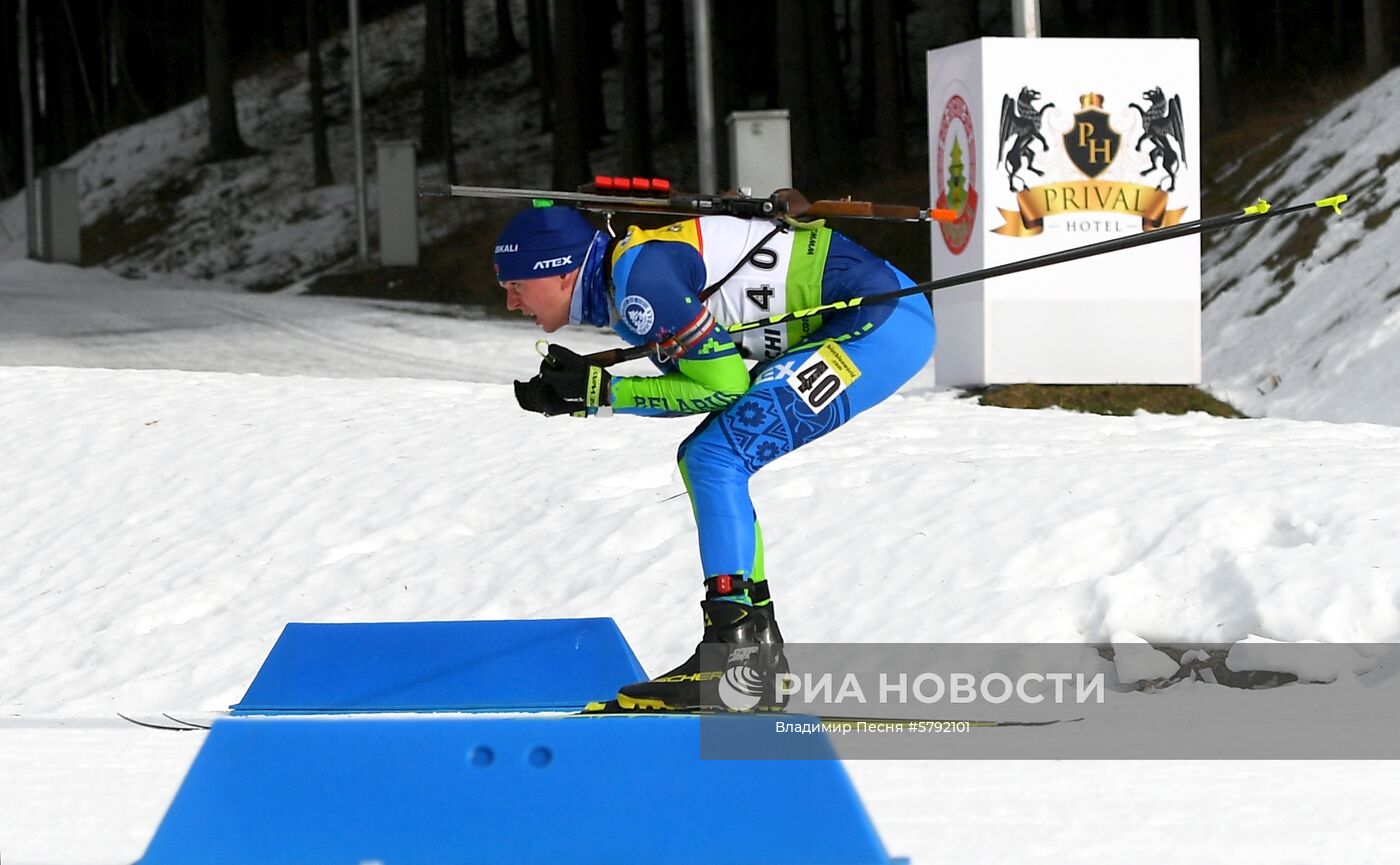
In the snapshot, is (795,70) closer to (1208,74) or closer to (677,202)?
(1208,74)

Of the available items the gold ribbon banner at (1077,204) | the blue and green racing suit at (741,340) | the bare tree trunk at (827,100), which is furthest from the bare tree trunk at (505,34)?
the blue and green racing suit at (741,340)

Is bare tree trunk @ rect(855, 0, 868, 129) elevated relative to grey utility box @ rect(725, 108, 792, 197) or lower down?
elevated

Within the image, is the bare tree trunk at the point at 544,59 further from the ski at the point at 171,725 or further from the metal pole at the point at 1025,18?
the ski at the point at 171,725

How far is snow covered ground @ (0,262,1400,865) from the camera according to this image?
15.3ft

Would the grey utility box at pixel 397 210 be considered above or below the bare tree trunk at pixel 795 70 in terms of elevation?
below

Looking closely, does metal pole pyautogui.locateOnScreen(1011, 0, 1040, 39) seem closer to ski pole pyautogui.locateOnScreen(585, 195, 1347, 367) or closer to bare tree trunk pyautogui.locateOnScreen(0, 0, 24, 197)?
ski pole pyautogui.locateOnScreen(585, 195, 1347, 367)

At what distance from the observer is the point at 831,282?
548 cm

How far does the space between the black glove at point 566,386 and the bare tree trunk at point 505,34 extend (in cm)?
4572

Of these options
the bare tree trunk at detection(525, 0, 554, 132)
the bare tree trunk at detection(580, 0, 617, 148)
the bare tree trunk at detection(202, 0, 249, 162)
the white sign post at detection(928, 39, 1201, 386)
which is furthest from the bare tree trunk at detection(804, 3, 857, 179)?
the white sign post at detection(928, 39, 1201, 386)

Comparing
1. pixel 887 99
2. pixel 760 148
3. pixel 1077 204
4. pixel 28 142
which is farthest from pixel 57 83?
pixel 1077 204

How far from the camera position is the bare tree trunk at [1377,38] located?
73.1 feet

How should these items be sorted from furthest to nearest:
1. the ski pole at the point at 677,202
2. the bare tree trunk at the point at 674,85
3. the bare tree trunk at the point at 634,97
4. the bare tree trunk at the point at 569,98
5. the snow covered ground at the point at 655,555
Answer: the bare tree trunk at the point at 674,85 < the bare tree trunk at the point at 634,97 < the bare tree trunk at the point at 569,98 < the ski pole at the point at 677,202 < the snow covered ground at the point at 655,555

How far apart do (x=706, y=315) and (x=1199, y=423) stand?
22.1ft

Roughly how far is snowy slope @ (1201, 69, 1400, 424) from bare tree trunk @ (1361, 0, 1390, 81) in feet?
7.06
